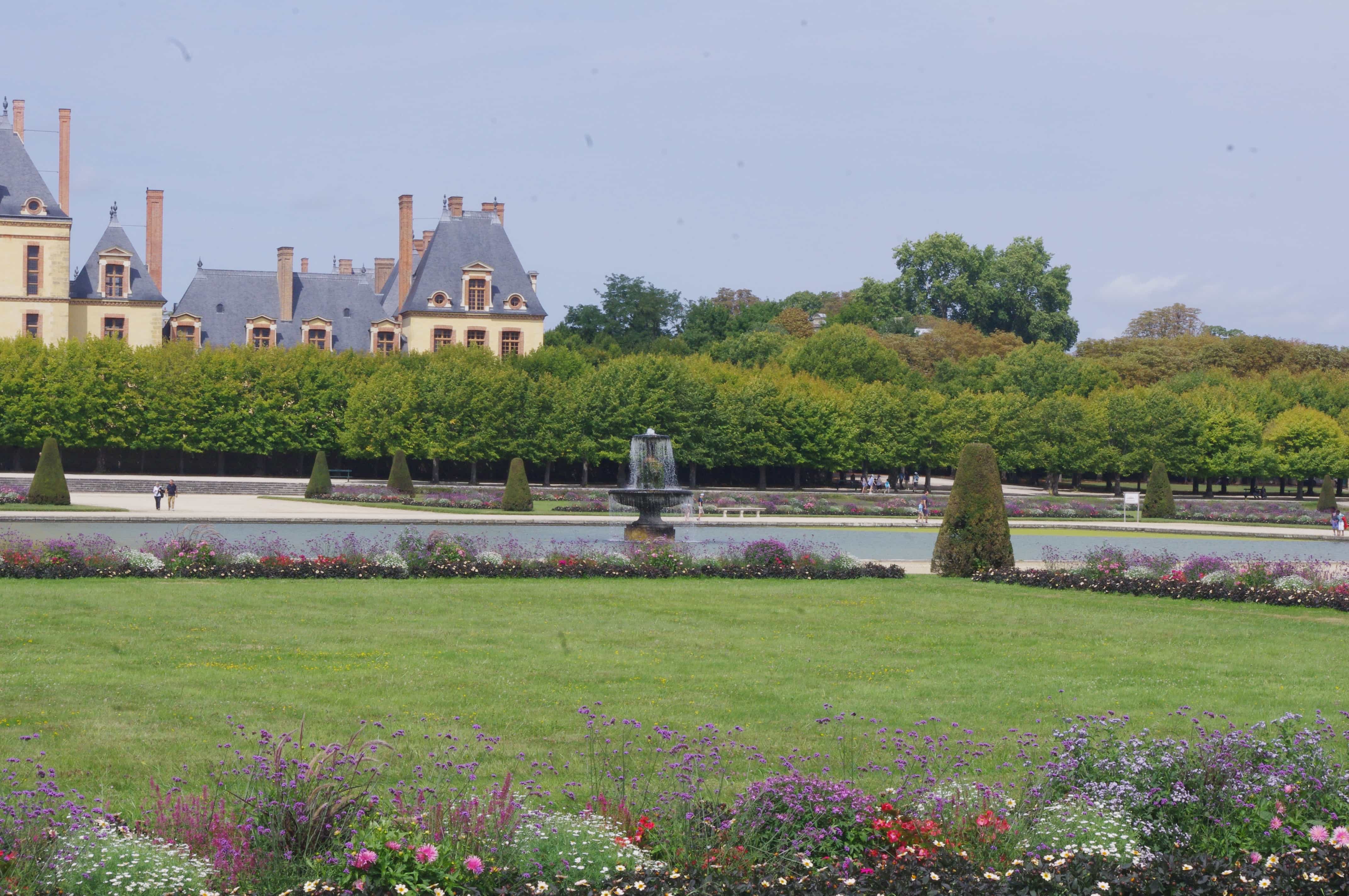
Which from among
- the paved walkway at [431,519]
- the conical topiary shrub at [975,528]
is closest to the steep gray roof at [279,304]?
the paved walkway at [431,519]

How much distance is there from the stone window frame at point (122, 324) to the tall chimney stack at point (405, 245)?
14.1m

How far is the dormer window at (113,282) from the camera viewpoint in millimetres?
67812

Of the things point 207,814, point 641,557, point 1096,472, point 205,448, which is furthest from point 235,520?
point 1096,472

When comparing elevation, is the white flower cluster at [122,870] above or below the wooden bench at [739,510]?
below

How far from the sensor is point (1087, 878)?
596 cm

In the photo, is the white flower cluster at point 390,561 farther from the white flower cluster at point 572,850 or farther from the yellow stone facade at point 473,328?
the yellow stone facade at point 473,328

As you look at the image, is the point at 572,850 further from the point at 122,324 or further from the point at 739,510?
the point at 122,324

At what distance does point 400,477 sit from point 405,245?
28379mm

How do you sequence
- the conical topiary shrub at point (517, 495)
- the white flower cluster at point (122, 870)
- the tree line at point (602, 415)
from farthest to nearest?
the tree line at point (602, 415) < the conical topiary shrub at point (517, 495) < the white flower cluster at point (122, 870)

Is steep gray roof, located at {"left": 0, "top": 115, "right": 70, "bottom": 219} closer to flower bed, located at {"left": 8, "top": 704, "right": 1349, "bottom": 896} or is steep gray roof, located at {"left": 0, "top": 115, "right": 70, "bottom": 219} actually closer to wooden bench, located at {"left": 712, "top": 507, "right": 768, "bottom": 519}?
wooden bench, located at {"left": 712, "top": 507, "right": 768, "bottom": 519}

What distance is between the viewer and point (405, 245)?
243ft

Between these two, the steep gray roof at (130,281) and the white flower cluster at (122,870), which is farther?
the steep gray roof at (130,281)

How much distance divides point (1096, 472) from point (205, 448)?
146ft

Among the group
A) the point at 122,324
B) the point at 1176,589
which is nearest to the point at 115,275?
the point at 122,324
